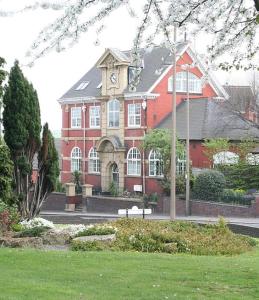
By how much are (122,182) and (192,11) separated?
50.9 metres

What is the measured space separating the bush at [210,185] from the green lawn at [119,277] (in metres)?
34.8

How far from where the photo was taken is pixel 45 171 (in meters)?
26.6

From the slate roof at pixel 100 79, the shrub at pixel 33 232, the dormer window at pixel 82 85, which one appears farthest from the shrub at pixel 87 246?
the dormer window at pixel 82 85

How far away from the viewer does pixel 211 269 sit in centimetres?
1177

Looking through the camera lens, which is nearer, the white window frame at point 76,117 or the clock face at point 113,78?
the clock face at point 113,78

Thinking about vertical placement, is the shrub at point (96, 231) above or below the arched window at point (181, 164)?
below

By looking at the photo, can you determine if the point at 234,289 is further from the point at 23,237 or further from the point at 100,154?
the point at 100,154

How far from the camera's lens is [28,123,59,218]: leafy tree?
26141mm

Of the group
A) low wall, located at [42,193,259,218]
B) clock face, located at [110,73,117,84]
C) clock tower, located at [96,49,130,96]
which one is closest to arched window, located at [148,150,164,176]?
low wall, located at [42,193,259,218]

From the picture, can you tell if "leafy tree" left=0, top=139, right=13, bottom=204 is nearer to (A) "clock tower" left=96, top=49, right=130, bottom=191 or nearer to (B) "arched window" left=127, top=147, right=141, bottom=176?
(B) "arched window" left=127, top=147, right=141, bottom=176

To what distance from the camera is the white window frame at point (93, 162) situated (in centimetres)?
6206

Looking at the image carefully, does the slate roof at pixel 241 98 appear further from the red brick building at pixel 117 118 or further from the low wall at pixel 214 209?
the low wall at pixel 214 209

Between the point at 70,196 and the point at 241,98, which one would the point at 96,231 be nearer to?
the point at 70,196

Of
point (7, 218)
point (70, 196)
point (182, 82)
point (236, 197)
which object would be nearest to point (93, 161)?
point (70, 196)
